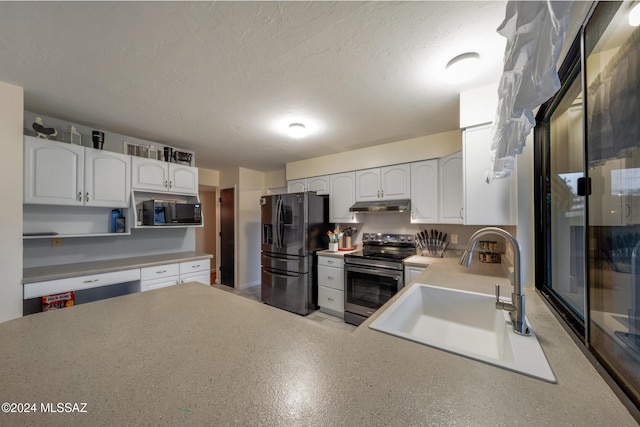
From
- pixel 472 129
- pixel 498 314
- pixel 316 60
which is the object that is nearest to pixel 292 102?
pixel 316 60

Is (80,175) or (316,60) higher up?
(316,60)

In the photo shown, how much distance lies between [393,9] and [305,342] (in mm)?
1493

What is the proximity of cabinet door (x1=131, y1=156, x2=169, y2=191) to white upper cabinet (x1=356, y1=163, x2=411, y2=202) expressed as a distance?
2.45 m

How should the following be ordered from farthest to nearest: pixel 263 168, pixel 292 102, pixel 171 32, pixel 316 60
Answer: pixel 263 168, pixel 292 102, pixel 316 60, pixel 171 32

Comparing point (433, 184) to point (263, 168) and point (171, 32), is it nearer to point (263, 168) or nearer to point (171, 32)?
point (171, 32)

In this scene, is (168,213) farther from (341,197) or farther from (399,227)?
(399,227)

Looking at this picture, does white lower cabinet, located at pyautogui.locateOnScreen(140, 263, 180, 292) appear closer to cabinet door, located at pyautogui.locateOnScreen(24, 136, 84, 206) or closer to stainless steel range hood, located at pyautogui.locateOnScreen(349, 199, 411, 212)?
cabinet door, located at pyautogui.locateOnScreen(24, 136, 84, 206)

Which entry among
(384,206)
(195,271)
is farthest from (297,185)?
(195,271)

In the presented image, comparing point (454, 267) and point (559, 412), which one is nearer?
point (559, 412)

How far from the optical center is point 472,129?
1.89 meters

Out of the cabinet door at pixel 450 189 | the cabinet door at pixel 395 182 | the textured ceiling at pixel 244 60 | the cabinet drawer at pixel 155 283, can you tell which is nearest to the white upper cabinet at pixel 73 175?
the textured ceiling at pixel 244 60

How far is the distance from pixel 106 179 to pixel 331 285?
278 cm

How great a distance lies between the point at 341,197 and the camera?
3473 millimetres

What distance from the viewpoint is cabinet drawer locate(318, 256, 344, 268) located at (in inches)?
122
